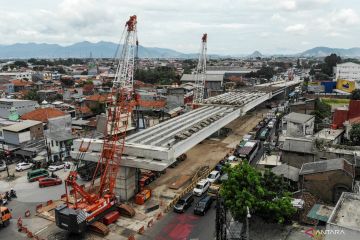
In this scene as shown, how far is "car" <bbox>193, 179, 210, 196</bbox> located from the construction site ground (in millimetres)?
1701

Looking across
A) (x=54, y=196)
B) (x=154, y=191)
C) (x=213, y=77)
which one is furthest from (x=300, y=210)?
(x=213, y=77)

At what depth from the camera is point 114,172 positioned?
25562 millimetres

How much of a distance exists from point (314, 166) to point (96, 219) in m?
17.6

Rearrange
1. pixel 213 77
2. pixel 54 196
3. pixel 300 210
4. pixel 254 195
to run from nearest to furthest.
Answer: pixel 254 195 < pixel 300 210 < pixel 54 196 < pixel 213 77

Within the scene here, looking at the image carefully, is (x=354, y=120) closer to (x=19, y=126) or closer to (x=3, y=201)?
(x=3, y=201)

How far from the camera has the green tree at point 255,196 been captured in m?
19.1

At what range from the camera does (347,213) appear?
1675 centimetres

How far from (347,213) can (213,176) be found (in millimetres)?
14932

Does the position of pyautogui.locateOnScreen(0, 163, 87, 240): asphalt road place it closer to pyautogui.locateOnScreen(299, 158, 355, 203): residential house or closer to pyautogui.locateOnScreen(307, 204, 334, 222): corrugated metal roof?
pyautogui.locateOnScreen(307, 204, 334, 222): corrugated metal roof

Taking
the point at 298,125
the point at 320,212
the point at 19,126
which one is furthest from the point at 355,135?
the point at 19,126

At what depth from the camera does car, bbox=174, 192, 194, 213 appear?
970 inches

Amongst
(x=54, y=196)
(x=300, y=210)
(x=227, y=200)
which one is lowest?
(x=54, y=196)

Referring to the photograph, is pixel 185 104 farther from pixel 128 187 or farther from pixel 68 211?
pixel 68 211

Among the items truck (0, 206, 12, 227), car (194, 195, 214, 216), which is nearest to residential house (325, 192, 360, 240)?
car (194, 195, 214, 216)
